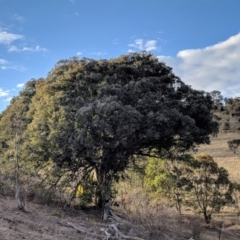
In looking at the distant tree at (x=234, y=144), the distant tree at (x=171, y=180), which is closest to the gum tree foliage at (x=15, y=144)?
the distant tree at (x=171, y=180)

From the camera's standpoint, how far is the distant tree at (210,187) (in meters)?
21.4

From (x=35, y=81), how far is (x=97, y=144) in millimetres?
8405

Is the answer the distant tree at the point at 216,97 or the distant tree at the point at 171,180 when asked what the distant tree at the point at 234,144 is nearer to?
the distant tree at the point at 216,97

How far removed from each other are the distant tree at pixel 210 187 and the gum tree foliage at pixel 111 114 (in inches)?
128

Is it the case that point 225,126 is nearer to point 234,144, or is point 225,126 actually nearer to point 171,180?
point 234,144

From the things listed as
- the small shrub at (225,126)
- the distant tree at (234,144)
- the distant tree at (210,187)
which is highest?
the small shrub at (225,126)

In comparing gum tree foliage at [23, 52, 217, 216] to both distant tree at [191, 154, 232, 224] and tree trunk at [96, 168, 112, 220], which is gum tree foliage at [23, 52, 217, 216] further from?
distant tree at [191, 154, 232, 224]

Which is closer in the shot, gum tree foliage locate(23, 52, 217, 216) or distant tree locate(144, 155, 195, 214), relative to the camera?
gum tree foliage locate(23, 52, 217, 216)

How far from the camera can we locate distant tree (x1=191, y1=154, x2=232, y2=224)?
2136cm

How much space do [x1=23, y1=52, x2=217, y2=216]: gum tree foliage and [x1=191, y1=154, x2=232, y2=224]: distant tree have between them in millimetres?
3243

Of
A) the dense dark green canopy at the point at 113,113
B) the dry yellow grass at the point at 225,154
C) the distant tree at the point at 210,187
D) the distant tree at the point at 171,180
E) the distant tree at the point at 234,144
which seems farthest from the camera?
the distant tree at the point at 234,144

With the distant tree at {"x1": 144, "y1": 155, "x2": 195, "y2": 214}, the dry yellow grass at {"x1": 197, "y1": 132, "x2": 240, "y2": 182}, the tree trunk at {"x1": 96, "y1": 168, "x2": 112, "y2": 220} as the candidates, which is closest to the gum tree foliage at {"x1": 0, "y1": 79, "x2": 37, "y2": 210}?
the tree trunk at {"x1": 96, "y1": 168, "x2": 112, "y2": 220}

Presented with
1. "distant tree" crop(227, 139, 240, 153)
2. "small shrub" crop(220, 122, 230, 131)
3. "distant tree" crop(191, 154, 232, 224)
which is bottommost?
"distant tree" crop(191, 154, 232, 224)

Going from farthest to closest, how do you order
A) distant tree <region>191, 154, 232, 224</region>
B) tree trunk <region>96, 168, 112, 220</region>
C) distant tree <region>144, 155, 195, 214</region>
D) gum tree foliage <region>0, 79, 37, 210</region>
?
distant tree <region>144, 155, 195, 214</region>
distant tree <region>191, 154, 232, 224</region>
tree trunk <region>96, 168, 112, 220</region>
gum tree foliage <region>0, 79, 37, 210</region>
